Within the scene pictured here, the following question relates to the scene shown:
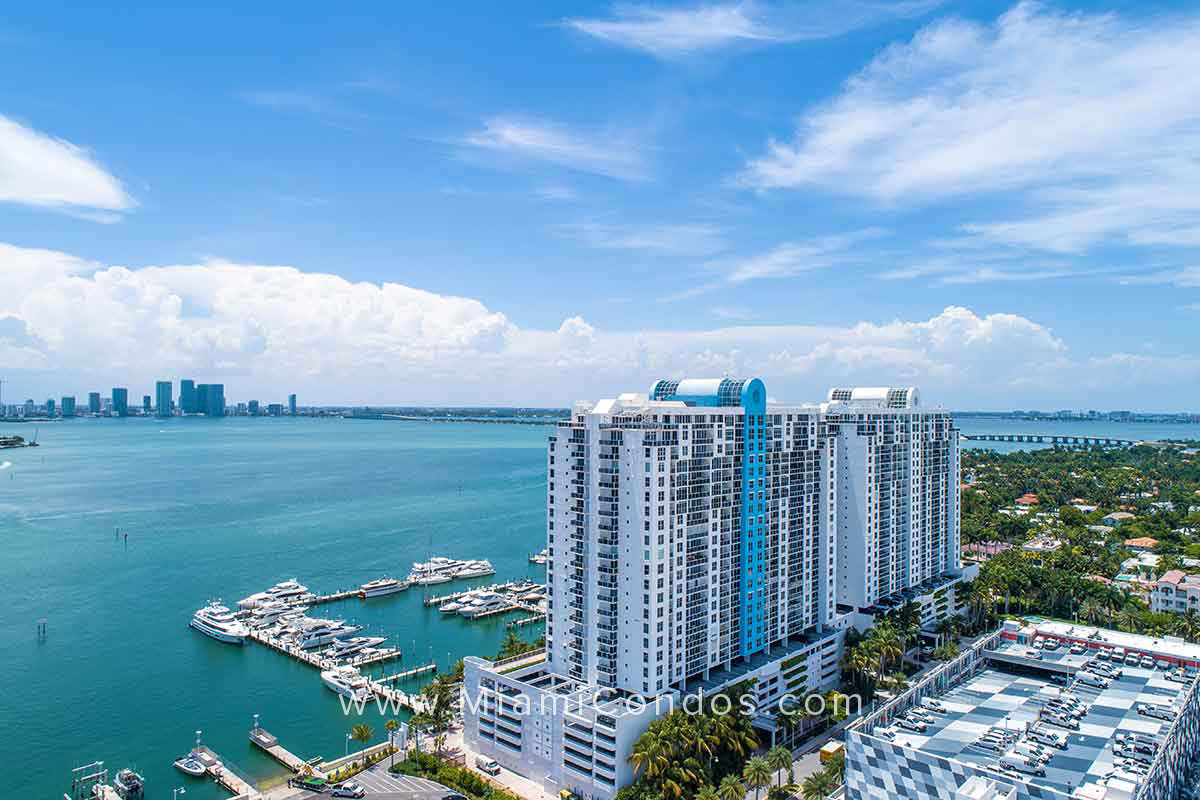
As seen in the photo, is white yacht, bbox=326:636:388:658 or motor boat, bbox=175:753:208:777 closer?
motor boat, bbox=175:753:208:777

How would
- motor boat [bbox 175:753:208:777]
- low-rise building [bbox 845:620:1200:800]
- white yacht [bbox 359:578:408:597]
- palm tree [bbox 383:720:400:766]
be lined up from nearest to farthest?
low-rise building [bbox 845:620:1200:800]
palm tree [bbox 383:720:400:766]
motor boat [bbox 175:753:208:777]
white yacht [bbox 359:578:408:597]

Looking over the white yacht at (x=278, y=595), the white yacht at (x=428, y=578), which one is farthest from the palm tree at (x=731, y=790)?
the white yacht at (x=428, y=578)

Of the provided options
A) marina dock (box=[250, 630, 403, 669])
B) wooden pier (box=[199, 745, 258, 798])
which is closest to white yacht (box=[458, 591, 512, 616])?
marina dock (box=[250, 630, 403, 669])

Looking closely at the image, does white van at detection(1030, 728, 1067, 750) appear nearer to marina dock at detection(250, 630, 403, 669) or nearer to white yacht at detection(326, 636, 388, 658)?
marina dock at detection(250, 630, 403, 669)

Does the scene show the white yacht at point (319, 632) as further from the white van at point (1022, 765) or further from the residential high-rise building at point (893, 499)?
the white van at point (1022, 765)

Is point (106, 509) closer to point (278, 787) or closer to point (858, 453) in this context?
point (278, 787)

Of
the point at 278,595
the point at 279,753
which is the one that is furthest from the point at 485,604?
the point at 279,753

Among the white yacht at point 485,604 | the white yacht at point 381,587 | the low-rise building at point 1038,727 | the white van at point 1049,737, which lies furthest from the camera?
the white yacht at point 381,587

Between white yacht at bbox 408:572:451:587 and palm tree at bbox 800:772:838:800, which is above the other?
palm tree at bbox 800:772:838:800
